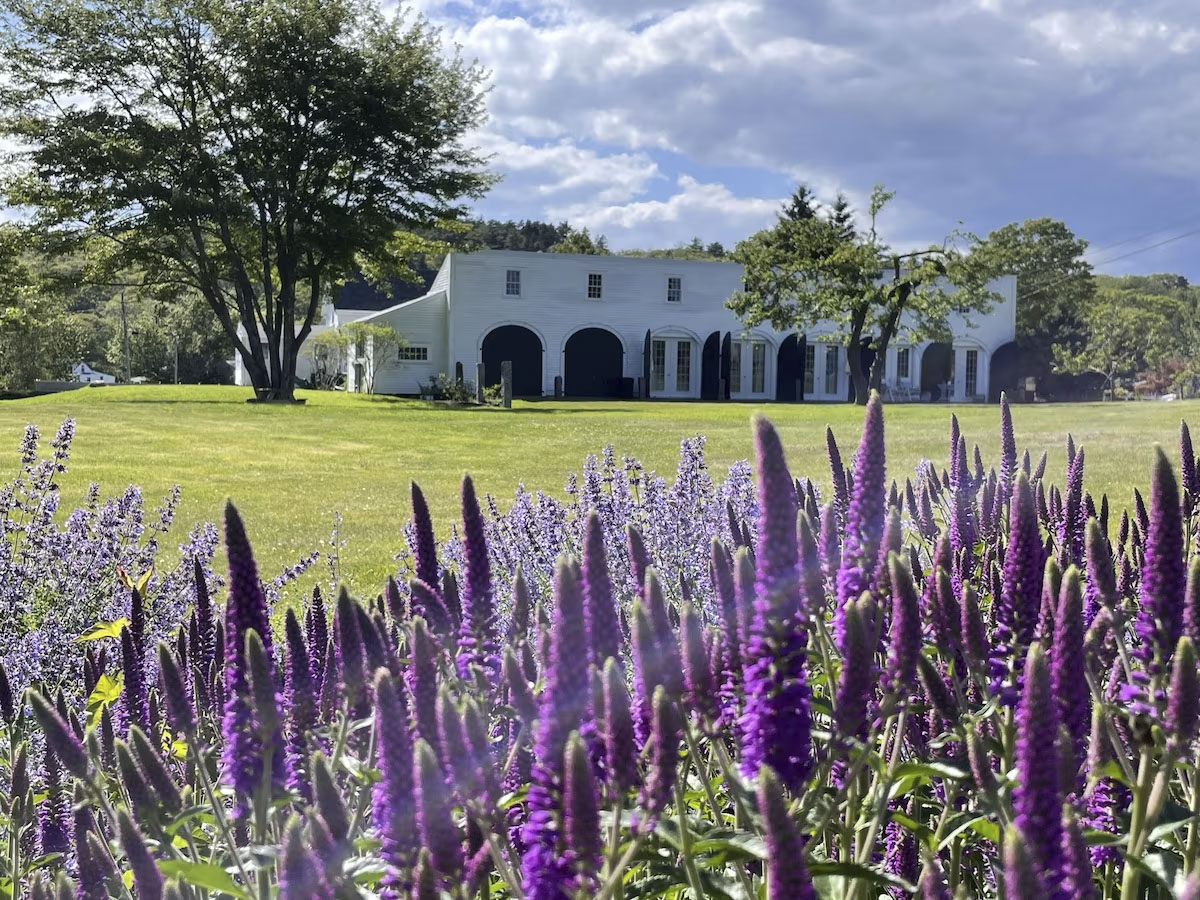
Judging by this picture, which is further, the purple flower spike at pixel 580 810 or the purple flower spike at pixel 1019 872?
the purple flower spike at pixel 580 810

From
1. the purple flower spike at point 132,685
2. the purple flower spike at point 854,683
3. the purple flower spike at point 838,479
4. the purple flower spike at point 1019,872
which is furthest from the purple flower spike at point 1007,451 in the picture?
the purple flower spike at point 1019,872

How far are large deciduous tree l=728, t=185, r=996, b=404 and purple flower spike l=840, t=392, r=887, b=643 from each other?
45.8 m

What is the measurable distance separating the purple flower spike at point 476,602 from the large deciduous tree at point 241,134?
38202 mm

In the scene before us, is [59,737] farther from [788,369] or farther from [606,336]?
[788,369]

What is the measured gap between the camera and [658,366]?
54.7 metres

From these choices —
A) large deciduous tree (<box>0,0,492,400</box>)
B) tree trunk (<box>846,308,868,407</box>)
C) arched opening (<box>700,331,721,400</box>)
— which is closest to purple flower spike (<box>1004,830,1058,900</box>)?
large deciduous tree (<box>0,0,492,400</box>)

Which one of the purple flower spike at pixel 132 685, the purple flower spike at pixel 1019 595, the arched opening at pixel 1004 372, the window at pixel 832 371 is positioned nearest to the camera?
the purple flower spike at pixel 1019 595

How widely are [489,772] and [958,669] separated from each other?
47.4 inches

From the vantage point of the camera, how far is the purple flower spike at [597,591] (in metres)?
1.32

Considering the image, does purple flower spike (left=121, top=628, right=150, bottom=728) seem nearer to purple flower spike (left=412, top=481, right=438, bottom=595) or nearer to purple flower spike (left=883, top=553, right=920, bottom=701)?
purple flower spike (left=412, top=481, right=438, bottom=595)

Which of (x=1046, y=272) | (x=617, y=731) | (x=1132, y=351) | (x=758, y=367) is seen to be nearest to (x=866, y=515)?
(x=617, y=731)

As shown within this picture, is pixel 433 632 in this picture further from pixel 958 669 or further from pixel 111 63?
pixel 111 63

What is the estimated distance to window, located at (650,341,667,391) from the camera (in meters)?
54.4

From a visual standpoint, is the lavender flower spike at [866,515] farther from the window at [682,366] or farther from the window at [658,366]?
the window at [682,366]
